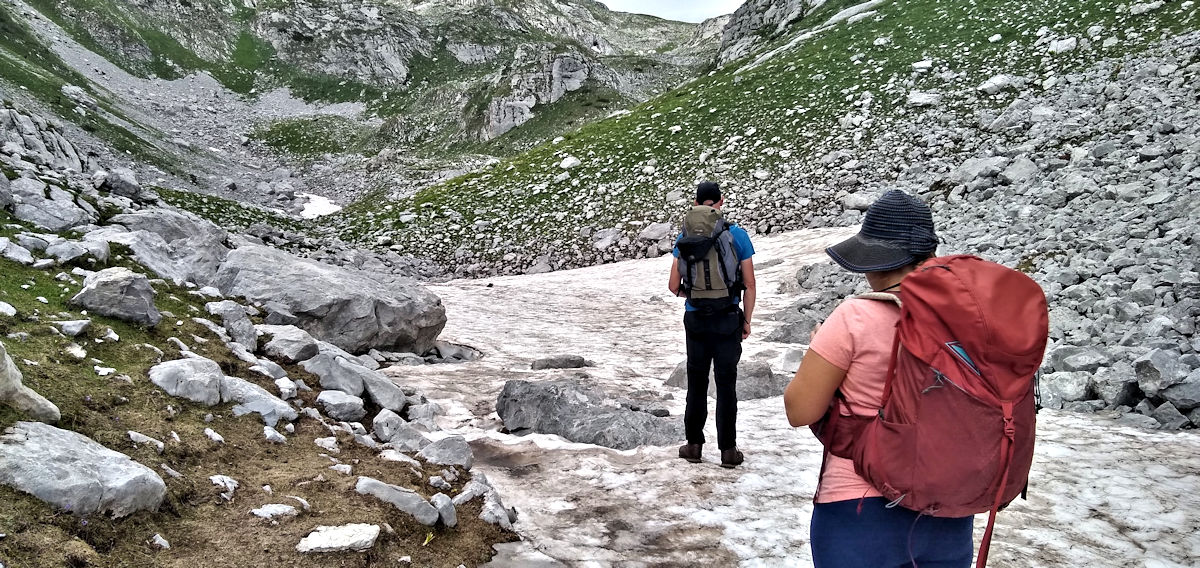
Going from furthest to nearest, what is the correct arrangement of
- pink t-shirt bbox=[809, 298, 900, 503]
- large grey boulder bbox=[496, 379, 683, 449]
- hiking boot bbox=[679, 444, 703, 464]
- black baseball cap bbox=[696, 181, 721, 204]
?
large grey boulder bbox=[496, 379, 683, 449] < hiking boot bbox=[679, 444, 703, 464] < black baseball cap bbox=[696, 181, 721, 204] < pink t-shirt bbox=[809, 298, 900, 503]

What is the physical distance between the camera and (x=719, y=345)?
6.40 meters

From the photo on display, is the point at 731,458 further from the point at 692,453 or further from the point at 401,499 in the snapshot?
the point at 401,499

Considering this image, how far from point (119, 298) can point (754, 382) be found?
7.36 meters

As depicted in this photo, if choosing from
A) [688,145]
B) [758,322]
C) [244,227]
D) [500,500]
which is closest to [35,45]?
[244,227]

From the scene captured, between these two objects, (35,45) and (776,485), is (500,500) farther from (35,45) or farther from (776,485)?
(35,45)

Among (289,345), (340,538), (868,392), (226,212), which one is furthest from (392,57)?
(868,392)

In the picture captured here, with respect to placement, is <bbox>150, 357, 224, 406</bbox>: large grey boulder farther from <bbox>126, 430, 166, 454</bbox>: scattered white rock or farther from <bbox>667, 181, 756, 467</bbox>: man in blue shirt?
<bbox>667, 181, 756, 467</bbox>: man in blue shirt

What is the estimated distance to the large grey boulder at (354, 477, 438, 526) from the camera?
189 inches

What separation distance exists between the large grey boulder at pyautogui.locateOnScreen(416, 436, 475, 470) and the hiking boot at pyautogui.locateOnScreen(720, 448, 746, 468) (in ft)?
8.15

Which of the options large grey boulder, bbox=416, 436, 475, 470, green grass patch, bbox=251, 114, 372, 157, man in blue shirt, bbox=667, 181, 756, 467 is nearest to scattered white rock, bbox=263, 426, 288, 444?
large grey boulder, bbox=416, 436, 475, 470

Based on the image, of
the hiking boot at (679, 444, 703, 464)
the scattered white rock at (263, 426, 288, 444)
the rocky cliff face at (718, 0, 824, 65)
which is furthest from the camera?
the rocky cliff face at (718, 0, 824, 65)

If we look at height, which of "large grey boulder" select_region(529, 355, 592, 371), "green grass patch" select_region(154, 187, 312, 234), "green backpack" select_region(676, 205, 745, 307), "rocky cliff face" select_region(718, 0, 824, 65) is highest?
"rocky cliff face" select_region(718, 0, 824, 65)

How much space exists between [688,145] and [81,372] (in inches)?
1006

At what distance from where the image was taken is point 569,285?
20.6 metres
